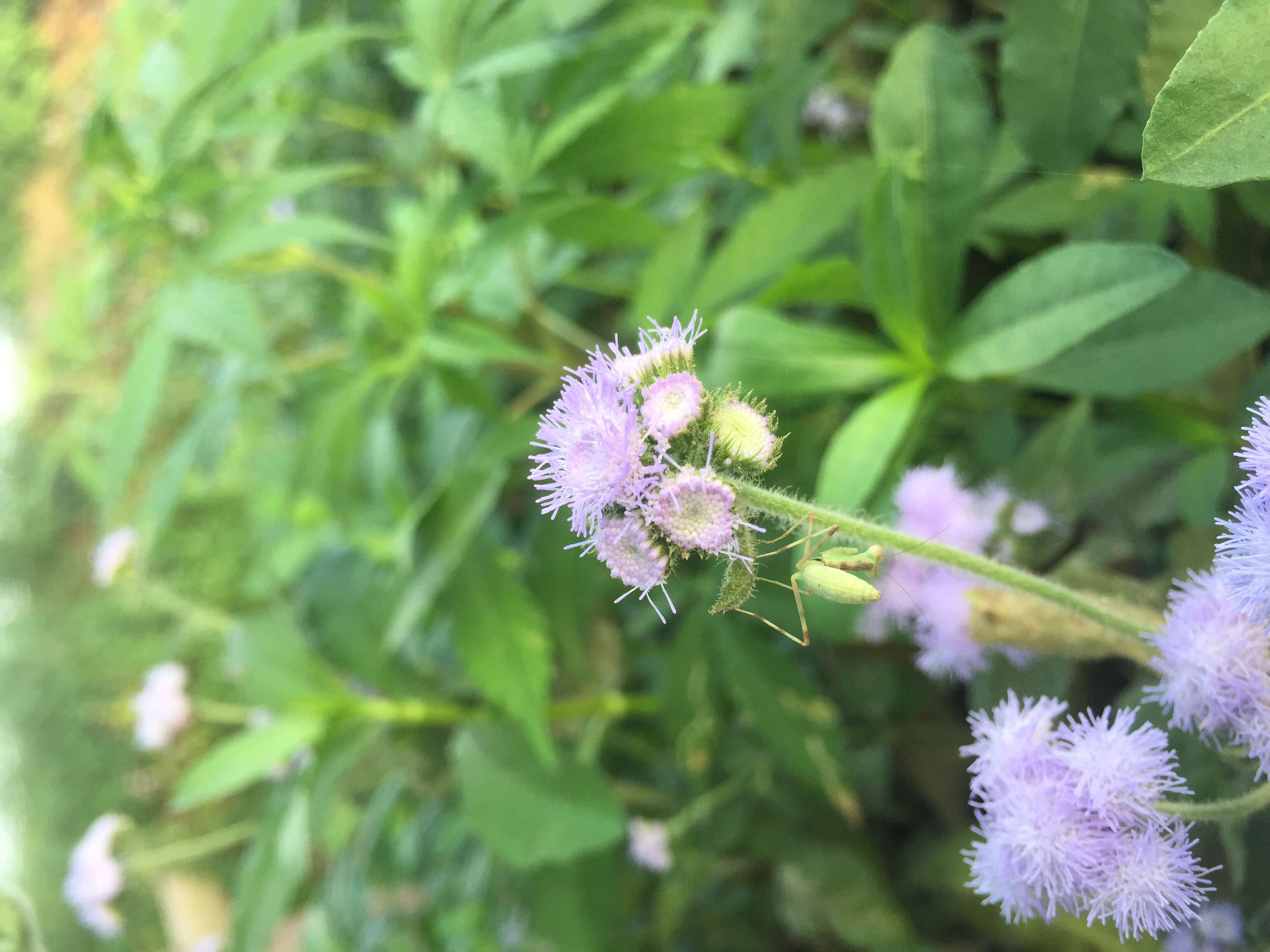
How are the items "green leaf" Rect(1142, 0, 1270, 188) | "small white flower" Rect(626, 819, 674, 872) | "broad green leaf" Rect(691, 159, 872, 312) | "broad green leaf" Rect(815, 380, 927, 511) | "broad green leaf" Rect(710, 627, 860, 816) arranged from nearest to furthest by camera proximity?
1. "green leaf" Rect(1142, 0, 1270, 188)
2. "broad green leaf" Rect(815, 380, 927, 511)
3. "broad green leaf" Rect(691, 159, 872, 312)
4. "broad green leaf" Rect(710, 627, 860, 816)
5. "small white flower" Rect(626, 819, 674, 872)

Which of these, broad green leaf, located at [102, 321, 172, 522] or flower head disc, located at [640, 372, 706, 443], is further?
broad green leaf, located at [102, 321, 172, 522]

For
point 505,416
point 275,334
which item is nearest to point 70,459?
point 275,334

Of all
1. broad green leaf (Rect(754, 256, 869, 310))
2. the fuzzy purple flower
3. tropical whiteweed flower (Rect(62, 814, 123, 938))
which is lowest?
tropical whiteweed flower (Rect(62, 814, 123, 938))

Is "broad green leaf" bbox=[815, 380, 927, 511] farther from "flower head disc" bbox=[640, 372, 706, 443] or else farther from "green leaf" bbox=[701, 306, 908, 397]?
"flower head disc" bbox=[640, 372, 706, 443]

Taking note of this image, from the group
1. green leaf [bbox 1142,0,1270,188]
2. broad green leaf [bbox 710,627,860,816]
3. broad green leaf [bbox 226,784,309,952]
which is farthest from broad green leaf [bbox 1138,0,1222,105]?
broad green leaf [bbox 226,784,309,952]

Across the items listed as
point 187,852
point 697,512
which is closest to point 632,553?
point 697,512

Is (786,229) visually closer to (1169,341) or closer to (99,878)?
(1169,341)

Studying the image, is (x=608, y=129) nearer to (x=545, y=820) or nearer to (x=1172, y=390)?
(x=1172, y=390)
